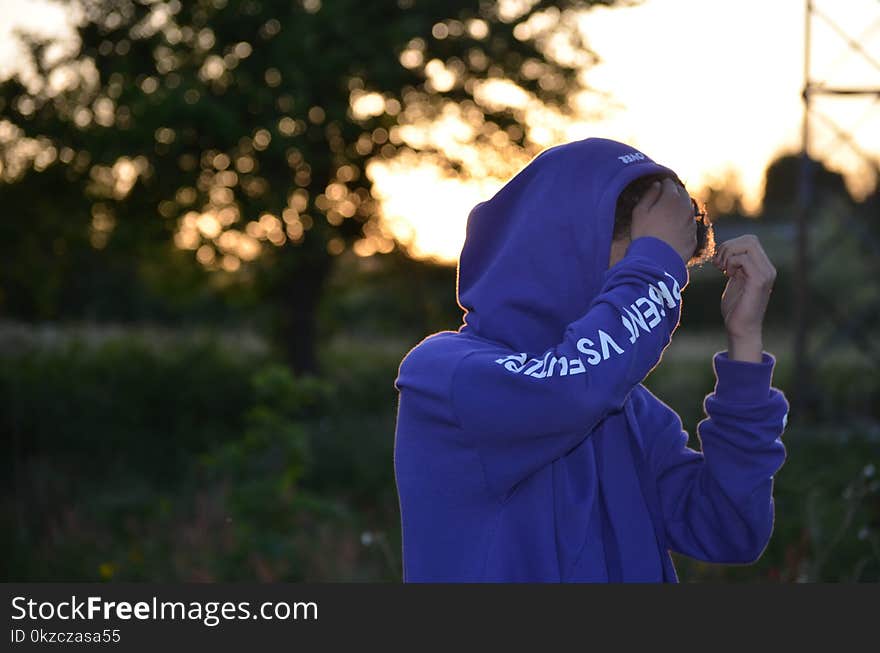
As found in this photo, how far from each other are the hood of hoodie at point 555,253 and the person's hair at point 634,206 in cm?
5

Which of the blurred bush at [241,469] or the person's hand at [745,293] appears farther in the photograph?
the blurred bush at [241,469]

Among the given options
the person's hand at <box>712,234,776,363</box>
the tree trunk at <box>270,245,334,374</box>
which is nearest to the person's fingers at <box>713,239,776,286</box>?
the person's hand at <box>712,234,776,363</box>

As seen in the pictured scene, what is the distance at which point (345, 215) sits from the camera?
12.6 meters

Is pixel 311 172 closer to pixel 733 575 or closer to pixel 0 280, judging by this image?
pixel 0 280

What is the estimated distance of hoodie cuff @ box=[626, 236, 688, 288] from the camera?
168 centimetres

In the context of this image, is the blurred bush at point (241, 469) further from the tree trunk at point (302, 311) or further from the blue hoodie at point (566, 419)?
the blue hoodie at point (566, 419)

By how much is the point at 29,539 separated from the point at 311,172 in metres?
6.58

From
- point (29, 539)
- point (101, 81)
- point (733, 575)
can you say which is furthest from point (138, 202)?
point (733, 575)

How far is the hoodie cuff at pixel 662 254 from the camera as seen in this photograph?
1682mm

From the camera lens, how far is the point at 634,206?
181 centimetres

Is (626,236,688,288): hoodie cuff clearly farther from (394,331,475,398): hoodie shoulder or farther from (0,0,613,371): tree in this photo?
(0,0,613,371): tree

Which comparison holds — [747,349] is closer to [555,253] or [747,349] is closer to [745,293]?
[745,293]

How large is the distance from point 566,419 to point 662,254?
360 millimetres

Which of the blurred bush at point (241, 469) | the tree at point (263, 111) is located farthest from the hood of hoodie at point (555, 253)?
the tree at point (263, 111)
